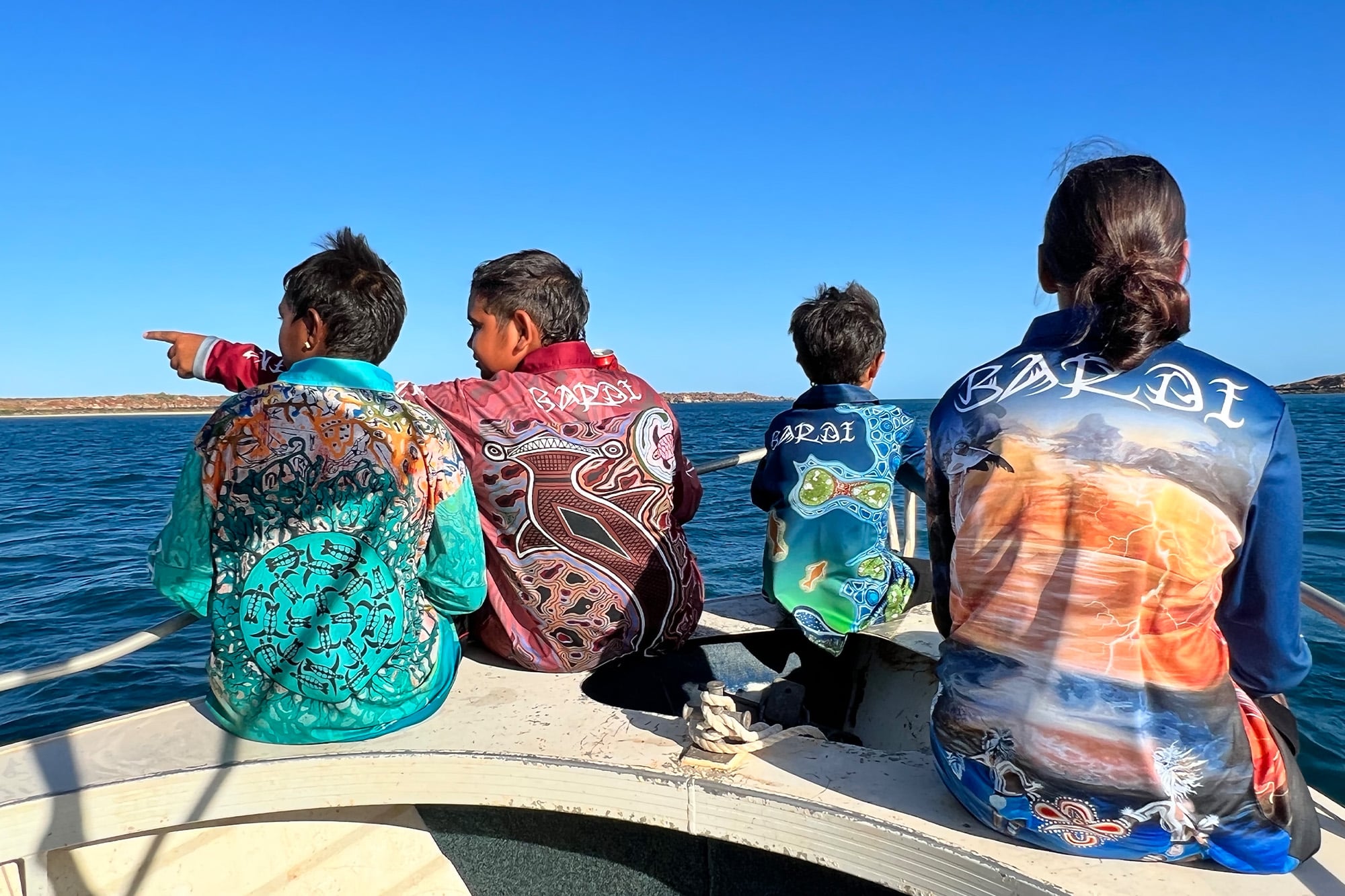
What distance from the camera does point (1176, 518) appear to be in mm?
1345

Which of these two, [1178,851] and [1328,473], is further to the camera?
[1328,473]

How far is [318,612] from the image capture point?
1.90m

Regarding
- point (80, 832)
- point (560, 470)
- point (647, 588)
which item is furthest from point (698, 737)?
point (80, 832)

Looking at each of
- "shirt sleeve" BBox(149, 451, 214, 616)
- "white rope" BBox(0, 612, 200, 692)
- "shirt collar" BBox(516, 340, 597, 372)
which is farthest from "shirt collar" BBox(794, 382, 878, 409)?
"white rope" BBox(0, 612, 200, 692)

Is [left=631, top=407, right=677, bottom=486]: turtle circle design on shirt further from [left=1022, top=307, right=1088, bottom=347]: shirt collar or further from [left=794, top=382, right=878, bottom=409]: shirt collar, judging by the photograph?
[left=1022, top=307, right=1088, bottom=347]: shirt collar

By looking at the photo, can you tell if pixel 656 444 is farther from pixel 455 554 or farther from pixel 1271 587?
pixel 1271 587

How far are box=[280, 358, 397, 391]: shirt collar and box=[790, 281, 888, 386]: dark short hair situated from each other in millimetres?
1407

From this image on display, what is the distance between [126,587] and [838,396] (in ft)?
27.8

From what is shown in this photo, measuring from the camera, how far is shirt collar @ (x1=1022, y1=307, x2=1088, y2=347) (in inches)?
58.5

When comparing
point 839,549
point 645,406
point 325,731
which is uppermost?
point 645,406

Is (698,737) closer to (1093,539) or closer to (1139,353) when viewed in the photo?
(1093,539)

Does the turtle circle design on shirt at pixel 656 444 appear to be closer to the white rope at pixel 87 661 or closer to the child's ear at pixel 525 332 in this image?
the child's ear at pixel 525 332

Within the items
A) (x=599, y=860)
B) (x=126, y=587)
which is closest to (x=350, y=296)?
(x=599, y=860)

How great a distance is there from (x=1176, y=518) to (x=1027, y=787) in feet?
1.69
